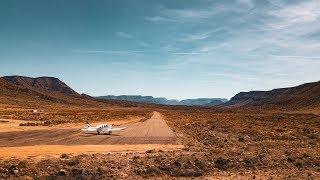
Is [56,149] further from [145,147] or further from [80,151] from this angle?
[145,147]

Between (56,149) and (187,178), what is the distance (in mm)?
15030

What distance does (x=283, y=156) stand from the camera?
1407 inches

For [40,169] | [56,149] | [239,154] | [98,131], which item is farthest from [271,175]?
[98,131]

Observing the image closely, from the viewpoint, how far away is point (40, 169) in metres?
29.1

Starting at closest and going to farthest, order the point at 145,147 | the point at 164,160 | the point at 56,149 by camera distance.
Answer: the point at 164,160 < the point at 56,149 < the point at 145,147

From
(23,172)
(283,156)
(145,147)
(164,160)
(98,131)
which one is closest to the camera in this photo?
(23,172)

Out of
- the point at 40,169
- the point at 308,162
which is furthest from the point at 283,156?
the point at 40,169

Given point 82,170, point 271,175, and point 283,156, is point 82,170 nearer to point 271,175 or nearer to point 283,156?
point 271,175

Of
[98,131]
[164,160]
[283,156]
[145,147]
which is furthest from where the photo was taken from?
[98,131]

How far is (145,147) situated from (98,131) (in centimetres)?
1704

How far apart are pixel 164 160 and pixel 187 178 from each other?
4277 mm

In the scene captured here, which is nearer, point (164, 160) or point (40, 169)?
point (40, 169)

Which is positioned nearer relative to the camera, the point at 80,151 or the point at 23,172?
the point at 23,172

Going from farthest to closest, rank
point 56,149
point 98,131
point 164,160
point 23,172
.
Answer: point 98,131 → point 56,149 → point 164,160 → point 23,172
